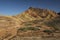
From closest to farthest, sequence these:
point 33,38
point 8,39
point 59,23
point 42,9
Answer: point 8,39 → point 33,38 → point 59,23 → point 42,9

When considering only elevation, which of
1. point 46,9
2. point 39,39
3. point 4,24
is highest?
point 46,9

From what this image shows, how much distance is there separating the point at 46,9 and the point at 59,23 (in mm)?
23068

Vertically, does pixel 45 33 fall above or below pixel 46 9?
below

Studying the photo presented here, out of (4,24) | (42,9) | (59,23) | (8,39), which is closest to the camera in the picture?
(8,39)

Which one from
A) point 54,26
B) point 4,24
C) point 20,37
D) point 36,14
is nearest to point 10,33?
point 20,37

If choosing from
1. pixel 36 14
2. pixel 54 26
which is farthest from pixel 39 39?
pixel 36 14

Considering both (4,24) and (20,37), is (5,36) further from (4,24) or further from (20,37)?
(4,24)

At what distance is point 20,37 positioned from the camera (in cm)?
1773

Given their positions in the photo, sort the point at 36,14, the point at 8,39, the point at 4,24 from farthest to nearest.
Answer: the point at 36,14, the point at 4,24, the point at 8,39

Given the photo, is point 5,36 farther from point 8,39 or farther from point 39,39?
point 39,39

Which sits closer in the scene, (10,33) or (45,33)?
(10,33)

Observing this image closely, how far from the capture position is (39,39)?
16969 millimetres

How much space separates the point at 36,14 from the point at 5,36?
30.6 metres

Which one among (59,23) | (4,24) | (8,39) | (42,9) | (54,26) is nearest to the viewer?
(8,39)
